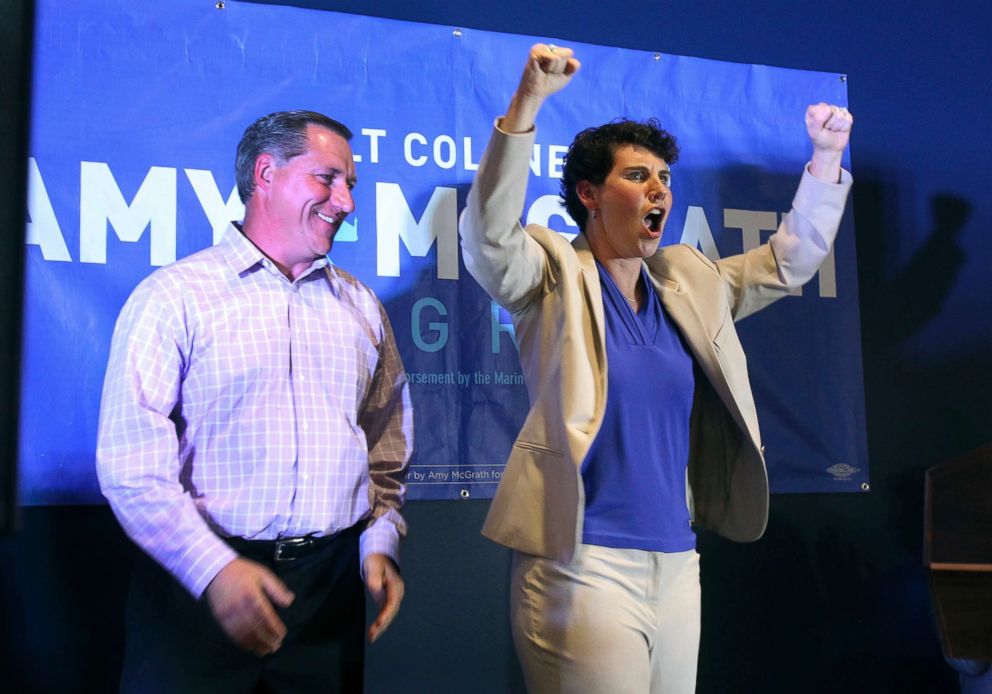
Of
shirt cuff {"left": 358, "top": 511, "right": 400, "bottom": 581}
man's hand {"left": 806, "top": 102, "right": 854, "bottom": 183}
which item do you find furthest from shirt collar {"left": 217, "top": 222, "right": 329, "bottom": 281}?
man's hand {"left": 806, "top": 102, "right": 854, "bottom": 183}

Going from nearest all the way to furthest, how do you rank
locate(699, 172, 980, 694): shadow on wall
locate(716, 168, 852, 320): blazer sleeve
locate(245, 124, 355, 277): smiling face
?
locate(245, 124, 355, 277): smiling face < locate(716, 168, 852, 320): blazer sleeve < locate(699, 172, 980, 694): shadow on wall

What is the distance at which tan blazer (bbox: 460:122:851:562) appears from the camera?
172 centimetres

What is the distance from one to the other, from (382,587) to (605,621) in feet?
1.39

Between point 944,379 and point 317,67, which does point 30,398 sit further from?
point 944,379

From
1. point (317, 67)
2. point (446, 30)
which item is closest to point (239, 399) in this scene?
point (317, 67)

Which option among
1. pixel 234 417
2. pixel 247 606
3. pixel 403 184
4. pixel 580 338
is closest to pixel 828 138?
pixel 580 338

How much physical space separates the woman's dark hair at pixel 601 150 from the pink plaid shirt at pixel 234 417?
21.2 inches

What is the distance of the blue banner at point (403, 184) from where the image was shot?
2.31 m

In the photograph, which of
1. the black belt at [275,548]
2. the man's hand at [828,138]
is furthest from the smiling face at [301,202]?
the man's hand at [828,138]

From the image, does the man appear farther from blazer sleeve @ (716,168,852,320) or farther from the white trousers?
blazer sleeve @ (716,168,852,320)

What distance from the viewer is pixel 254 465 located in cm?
185

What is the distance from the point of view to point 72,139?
2330 mm

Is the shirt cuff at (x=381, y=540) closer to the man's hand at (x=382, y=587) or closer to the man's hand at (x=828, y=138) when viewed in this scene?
the man's hand at (x=382, y=587)

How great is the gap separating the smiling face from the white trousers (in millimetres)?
793
